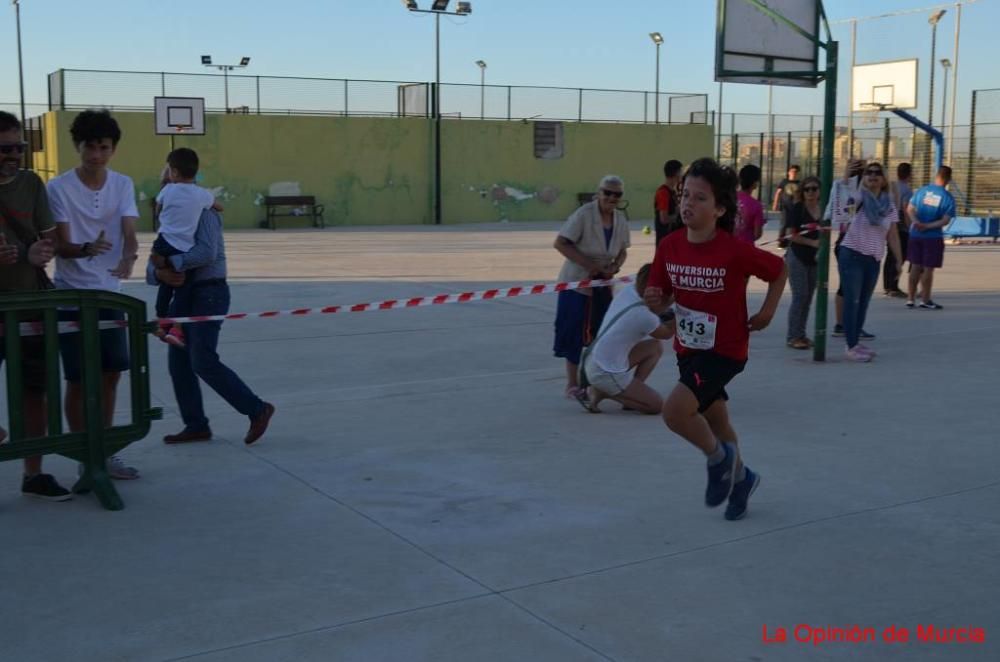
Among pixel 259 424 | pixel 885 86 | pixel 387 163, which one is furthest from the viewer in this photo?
pixel 387 163

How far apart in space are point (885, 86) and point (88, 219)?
86.5ft

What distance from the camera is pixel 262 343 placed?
10.1m

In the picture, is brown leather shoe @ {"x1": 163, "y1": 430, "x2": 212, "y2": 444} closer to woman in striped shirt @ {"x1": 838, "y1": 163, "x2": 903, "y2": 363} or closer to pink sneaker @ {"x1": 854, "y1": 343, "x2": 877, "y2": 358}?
woman in striped shirt @ {"x1": 838, "y1": 163, "x2": 903, "y2": 363}

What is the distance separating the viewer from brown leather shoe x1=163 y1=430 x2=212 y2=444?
21.3ft

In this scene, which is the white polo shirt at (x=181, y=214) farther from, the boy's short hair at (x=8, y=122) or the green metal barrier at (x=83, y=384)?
the boy's short hair at (x=8, y=122)

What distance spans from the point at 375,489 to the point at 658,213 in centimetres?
589

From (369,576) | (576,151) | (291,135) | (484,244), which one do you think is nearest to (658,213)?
(369,576)

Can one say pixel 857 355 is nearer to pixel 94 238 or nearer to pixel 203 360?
pixel 203 360

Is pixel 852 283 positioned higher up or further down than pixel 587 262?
further down

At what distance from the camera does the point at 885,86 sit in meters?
28.3

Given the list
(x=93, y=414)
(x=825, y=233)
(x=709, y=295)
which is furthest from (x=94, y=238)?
(x=825, y=233)

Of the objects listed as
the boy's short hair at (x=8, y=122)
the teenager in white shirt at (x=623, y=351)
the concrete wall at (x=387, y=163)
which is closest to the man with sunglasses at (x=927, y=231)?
the teenager in white shirt at (x=623, y=351)

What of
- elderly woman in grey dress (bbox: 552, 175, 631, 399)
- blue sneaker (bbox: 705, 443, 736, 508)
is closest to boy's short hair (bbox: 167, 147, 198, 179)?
elderly woman in grey dress (bbox: 552, 175, 631, 399)

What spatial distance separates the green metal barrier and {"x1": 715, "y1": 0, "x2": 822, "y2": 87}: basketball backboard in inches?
241
